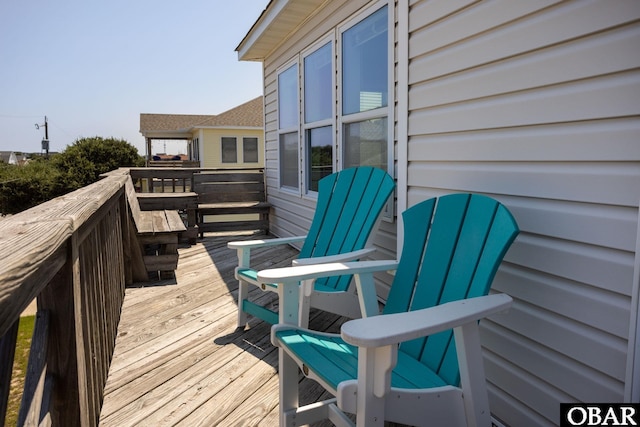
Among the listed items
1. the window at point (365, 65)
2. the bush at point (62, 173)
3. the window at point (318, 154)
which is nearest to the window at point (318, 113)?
the window at point (318, 154)

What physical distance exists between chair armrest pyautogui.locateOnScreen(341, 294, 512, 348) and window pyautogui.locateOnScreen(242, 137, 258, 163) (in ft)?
49.4

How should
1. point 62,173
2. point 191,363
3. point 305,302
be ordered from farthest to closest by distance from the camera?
point 62,173
point 191,363
point 305,302

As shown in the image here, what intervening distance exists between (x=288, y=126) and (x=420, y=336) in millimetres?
4288

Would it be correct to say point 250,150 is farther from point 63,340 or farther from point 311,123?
point 63,340

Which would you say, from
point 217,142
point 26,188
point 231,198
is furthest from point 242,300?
point 26,188

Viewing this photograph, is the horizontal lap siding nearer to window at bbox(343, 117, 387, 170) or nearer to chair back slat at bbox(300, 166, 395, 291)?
chair back slat at bbox(300, 166, 395, 291)

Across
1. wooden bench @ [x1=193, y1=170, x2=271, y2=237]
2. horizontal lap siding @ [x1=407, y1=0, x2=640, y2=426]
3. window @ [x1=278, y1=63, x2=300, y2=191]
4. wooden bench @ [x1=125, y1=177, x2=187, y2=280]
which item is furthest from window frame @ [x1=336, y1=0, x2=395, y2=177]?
wooden bench @ [x1=193, y1=170, x2=271, y2=237]

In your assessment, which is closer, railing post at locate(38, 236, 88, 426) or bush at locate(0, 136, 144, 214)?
railing post at locate(38, 236, 88, 426)

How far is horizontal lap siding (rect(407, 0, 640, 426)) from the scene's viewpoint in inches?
51.8

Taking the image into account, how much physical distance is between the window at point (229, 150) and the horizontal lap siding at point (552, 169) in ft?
46.6

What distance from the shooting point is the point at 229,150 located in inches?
622

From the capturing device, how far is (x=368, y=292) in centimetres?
181

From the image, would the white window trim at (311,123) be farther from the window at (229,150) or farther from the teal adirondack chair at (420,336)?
the window at (229,150)

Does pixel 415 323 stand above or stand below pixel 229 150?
below
